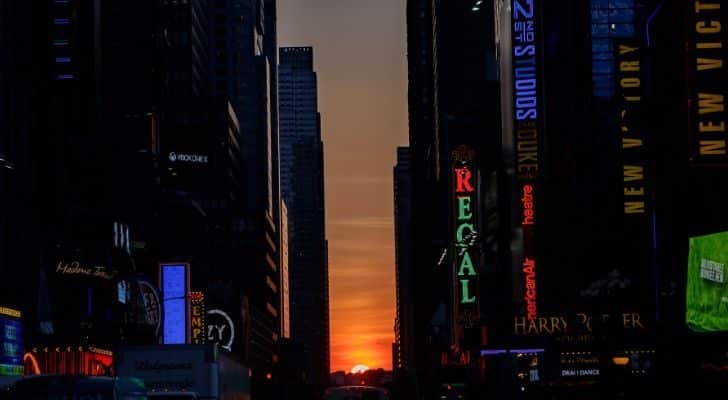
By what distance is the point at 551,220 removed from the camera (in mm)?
81312

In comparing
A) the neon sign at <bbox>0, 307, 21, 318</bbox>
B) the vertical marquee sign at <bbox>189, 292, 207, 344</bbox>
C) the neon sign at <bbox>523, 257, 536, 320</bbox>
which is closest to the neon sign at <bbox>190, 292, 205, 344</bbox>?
the vertical marquee sign at <bbox>189, 292, 207, 344</bbox>

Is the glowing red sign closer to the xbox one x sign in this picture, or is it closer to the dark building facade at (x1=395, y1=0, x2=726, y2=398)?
the dark building facade at (x1=395, y1=0, x2=726, y2=398)

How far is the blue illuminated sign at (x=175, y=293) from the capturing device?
105 m

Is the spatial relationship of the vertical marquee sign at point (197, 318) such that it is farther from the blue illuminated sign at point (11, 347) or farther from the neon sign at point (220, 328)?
the blue illuminated sign at point (11, 347)

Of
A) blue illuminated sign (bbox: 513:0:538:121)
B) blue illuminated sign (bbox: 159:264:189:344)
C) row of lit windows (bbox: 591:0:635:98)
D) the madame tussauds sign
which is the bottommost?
blue illuminated sign (bbox: 159:264:189:344)

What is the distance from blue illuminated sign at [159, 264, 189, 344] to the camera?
10494 centimetres

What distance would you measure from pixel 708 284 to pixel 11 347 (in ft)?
91.5

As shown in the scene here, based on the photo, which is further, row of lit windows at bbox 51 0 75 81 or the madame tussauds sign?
row of lit windows at bbox 51 0 75 81

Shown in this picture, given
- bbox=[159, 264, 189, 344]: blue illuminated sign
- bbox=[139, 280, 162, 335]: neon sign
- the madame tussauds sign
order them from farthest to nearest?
1. bbox=[159, 264, 189, 344]: blue illuminated sign
2. bbox=[139, 280, 162, 335]: neon sign
3. the madame tussauds sign

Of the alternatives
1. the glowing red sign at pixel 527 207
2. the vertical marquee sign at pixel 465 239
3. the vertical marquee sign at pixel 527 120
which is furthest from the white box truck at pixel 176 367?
the vertical marquee sign at pixel 465 239

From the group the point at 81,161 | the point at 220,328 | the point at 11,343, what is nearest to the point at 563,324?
the point at 11,343

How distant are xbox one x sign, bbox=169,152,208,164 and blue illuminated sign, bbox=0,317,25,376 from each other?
286ft

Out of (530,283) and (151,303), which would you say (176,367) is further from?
(151,303)

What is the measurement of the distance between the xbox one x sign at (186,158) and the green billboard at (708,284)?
107 metres
